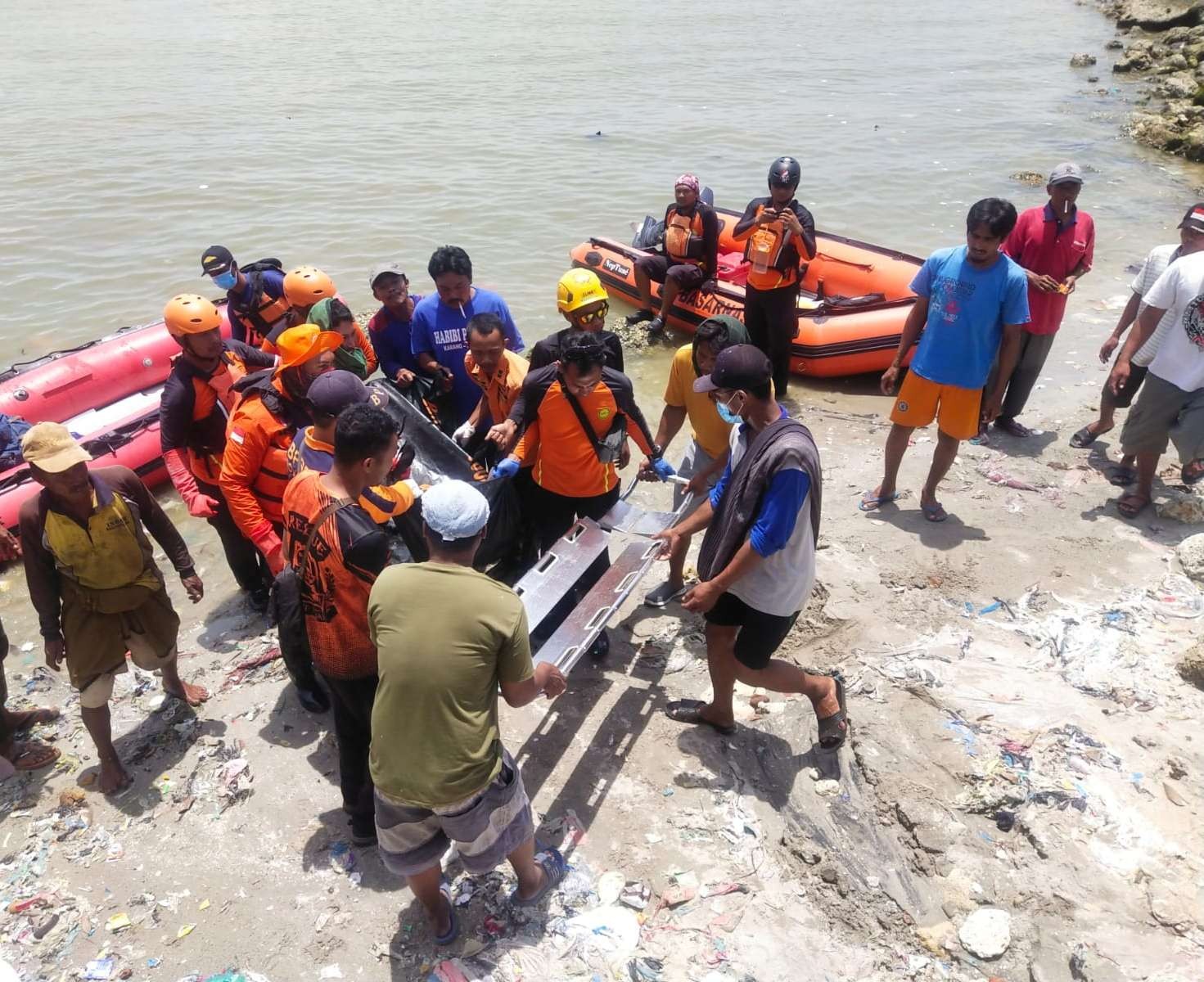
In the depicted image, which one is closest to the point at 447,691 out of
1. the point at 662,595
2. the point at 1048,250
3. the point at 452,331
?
the point at 662,595

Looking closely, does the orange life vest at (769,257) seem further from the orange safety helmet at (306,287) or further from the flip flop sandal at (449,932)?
the flip flop sandal at (449,932)

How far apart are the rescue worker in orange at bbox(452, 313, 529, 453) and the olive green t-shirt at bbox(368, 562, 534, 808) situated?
191cm

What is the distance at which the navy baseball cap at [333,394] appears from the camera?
3359 mm

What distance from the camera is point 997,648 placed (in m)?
4.21

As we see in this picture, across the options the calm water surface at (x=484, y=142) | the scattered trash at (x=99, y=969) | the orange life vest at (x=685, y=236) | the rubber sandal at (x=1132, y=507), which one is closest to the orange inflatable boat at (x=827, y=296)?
the orange life vest at (x=685, y=236)

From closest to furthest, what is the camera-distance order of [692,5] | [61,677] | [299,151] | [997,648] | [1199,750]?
1. [1199,750]
2. [997,648]
3. [61,677]
4. [299,151]
5. [692,5]

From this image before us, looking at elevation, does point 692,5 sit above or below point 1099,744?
above

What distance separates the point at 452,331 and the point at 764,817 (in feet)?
11.1

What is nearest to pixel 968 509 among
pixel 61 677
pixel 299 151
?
pixel 61 677

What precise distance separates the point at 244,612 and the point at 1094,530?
218 inches

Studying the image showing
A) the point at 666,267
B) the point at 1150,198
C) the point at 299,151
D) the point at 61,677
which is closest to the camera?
the point at 61,677

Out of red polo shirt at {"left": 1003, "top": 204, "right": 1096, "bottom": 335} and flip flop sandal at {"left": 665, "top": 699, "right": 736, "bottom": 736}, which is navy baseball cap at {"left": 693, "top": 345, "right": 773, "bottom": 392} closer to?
flip flop sandal at {"left": 665, "top": 699, "right": 736, "bottom": 736}

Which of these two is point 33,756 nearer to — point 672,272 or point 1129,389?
point 672,272

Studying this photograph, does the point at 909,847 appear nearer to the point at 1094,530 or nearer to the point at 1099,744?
the point at 1099,744
